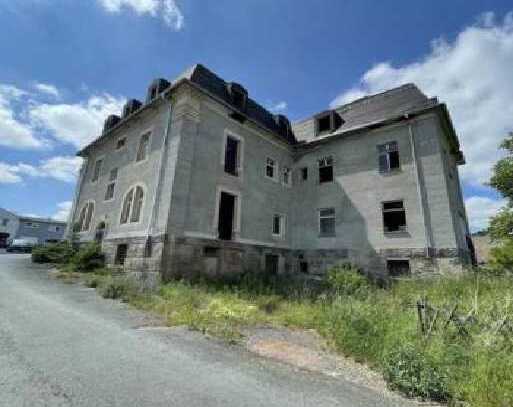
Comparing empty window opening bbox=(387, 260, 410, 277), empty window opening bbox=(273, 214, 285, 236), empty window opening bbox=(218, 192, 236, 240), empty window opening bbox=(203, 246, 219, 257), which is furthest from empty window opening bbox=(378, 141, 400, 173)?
empty window opening bbox=(203, 246, 219, 257)

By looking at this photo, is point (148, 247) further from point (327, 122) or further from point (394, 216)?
point (327, 122)

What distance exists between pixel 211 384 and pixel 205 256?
33.9 feet

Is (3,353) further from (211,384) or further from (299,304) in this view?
(299,304)

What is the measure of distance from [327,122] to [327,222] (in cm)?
718

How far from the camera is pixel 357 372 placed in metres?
4.64

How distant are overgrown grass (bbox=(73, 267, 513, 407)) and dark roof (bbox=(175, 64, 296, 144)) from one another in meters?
11.0

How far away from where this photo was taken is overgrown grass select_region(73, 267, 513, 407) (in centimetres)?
387

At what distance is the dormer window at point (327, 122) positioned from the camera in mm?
19656

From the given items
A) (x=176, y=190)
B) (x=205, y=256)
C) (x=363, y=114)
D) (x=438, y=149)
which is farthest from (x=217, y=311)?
(x=363, y=114)

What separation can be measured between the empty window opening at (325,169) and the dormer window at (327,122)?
6.60ft

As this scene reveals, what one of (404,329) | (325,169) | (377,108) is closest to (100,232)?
(325,169)

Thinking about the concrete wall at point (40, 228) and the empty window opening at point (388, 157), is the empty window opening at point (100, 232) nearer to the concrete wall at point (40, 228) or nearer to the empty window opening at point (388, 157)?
the empty window opening at point (388, 157)

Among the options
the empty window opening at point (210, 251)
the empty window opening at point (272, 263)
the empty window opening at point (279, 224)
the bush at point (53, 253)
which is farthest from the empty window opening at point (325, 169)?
the bush at point (53, 253)

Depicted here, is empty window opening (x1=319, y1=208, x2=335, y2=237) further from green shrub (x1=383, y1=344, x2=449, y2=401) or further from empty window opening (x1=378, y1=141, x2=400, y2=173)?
green shrub (x1=383, y1=344, x2=449, y2=401)
